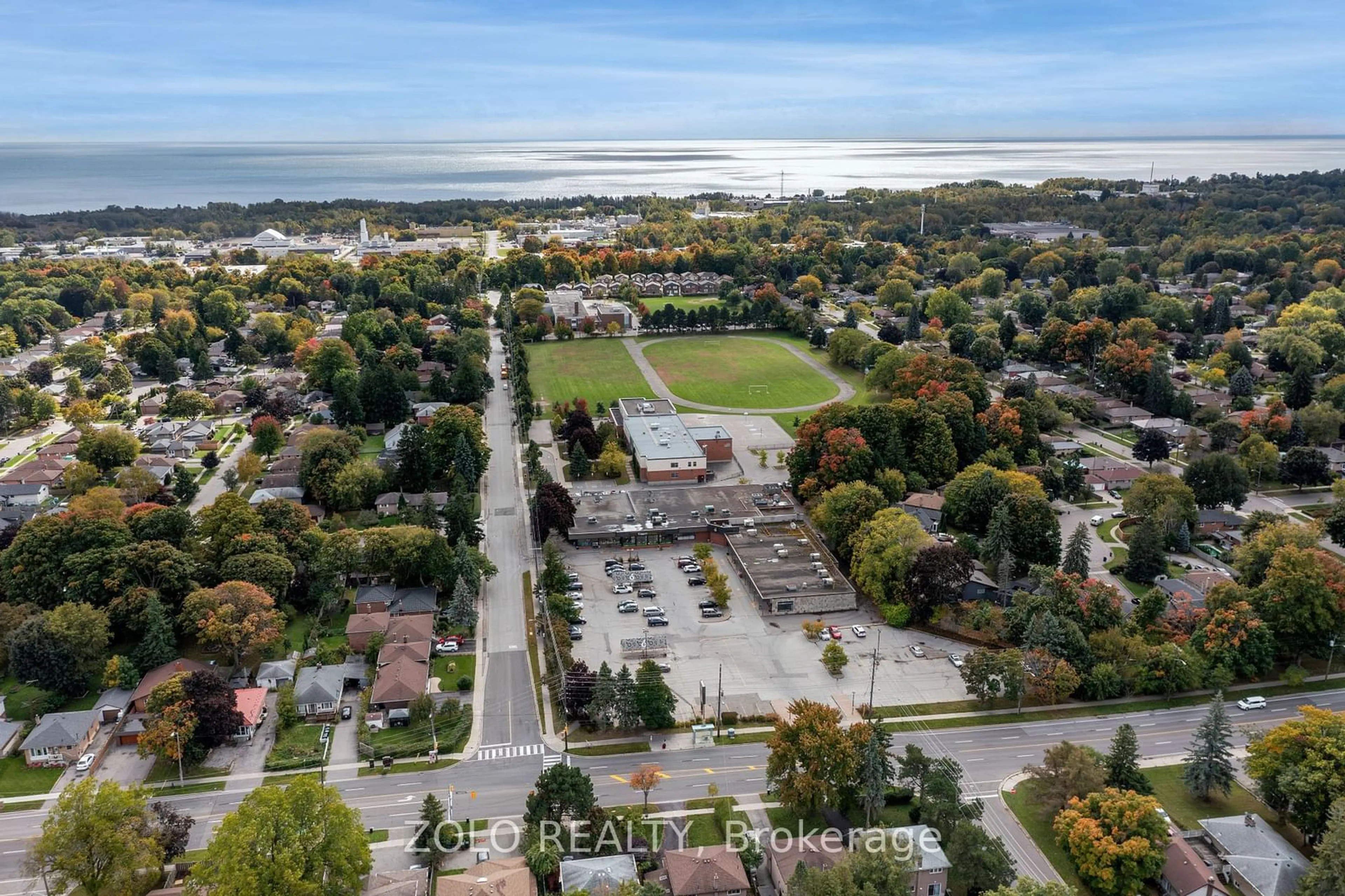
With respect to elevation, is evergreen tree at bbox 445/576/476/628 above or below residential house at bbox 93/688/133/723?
above

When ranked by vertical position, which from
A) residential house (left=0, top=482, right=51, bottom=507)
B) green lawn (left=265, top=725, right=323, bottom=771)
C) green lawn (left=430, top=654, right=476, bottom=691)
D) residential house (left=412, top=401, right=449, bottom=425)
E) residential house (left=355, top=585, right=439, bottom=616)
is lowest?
green lawn (left=430, top=654, right=476, bottom=691)

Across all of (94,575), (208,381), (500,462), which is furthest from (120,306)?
(94,575)

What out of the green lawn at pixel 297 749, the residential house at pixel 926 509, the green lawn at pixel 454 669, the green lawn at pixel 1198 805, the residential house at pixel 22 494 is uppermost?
the residential house at pixel 22 494

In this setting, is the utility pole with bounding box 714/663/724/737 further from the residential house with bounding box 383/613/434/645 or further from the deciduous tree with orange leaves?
the residential house with bounding box 383/613/434/645

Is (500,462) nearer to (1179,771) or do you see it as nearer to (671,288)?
(1179,771)

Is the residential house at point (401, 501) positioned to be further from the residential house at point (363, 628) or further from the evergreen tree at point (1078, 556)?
the evergreen tree at point (1078, 556)

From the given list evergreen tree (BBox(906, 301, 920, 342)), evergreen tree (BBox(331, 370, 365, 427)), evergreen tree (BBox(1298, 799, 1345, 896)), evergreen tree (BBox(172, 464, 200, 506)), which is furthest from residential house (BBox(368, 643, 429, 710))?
evergreen tree (BBox(906, 301, 920, 342))

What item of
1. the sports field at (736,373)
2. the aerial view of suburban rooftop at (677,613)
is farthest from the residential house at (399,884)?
the sports field at (736,373)
